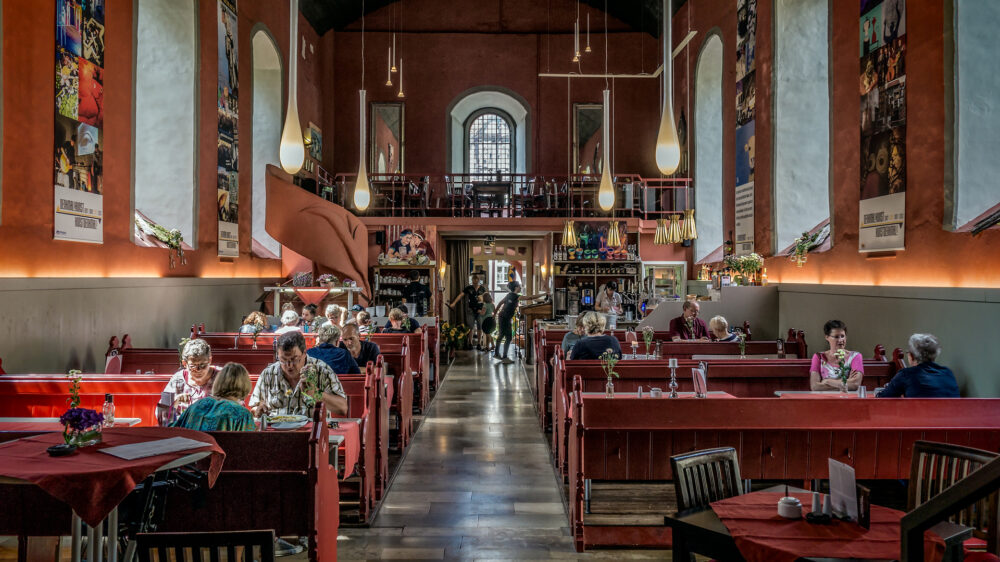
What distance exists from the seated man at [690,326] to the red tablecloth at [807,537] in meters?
6.04

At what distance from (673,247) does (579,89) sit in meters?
5.14

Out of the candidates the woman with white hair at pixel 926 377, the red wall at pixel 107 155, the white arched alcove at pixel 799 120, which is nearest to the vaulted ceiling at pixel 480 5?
the red wall at pixel 107 155

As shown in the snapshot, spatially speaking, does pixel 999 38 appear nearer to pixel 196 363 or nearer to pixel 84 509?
pixel 196 363

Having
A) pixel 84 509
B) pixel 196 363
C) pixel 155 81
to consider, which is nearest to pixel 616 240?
pixel 155 81

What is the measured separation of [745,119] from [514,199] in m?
5.33

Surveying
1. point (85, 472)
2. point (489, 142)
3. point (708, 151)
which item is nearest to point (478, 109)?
point (489, 142)

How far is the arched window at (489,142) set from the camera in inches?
769

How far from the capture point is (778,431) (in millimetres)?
4438

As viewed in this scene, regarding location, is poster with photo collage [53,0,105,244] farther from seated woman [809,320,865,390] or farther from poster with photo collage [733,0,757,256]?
poster with photo collage [733,0,757,256]

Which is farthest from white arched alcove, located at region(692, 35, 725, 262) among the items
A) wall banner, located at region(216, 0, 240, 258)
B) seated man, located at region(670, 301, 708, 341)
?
wall banner, located at region(216, 0, 240, 258)

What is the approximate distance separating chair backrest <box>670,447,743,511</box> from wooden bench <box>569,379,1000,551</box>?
1.12 metres

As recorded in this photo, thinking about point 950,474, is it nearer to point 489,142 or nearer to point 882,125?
point 882,125

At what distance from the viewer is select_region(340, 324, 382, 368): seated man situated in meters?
6.40

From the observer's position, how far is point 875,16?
7.68 m
